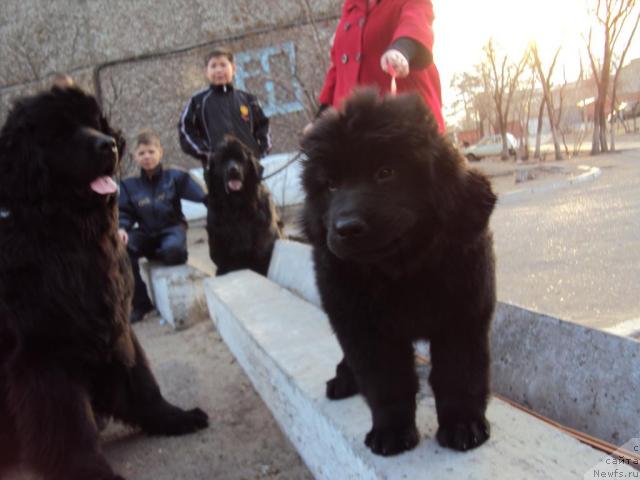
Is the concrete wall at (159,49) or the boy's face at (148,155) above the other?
the concrete wall at (159,49)

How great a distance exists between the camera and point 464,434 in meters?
1.70

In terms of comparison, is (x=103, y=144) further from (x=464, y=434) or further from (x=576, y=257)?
(x=576, y=257)

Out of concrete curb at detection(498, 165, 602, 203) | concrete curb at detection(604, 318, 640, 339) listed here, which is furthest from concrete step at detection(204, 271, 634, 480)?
concrete curb at detection(498, 165, 602, 203)

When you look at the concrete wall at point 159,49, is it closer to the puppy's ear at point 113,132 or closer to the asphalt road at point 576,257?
the asphalt road at point 576,257

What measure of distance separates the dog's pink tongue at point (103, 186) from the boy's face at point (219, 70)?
345 centimetres

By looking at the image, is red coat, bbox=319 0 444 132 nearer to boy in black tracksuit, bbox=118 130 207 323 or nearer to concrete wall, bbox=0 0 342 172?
boy in black tracksuit, bbox=118 130 207 323

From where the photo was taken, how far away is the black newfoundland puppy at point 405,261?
65.1 inches

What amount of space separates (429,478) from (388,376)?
0.33m

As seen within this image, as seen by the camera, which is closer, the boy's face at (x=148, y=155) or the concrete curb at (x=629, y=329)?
the concrete curb at (x=629, y=329)

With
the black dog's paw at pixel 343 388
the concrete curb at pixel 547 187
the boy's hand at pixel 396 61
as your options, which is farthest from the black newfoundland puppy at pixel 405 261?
the concrete curb at pixel 547 187

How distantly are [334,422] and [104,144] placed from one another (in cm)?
153

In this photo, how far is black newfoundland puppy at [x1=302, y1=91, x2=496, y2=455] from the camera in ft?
5.42

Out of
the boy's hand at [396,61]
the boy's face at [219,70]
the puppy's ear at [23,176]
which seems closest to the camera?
the puppy's ear at [23,176]

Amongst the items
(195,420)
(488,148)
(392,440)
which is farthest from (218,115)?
(488,148)
